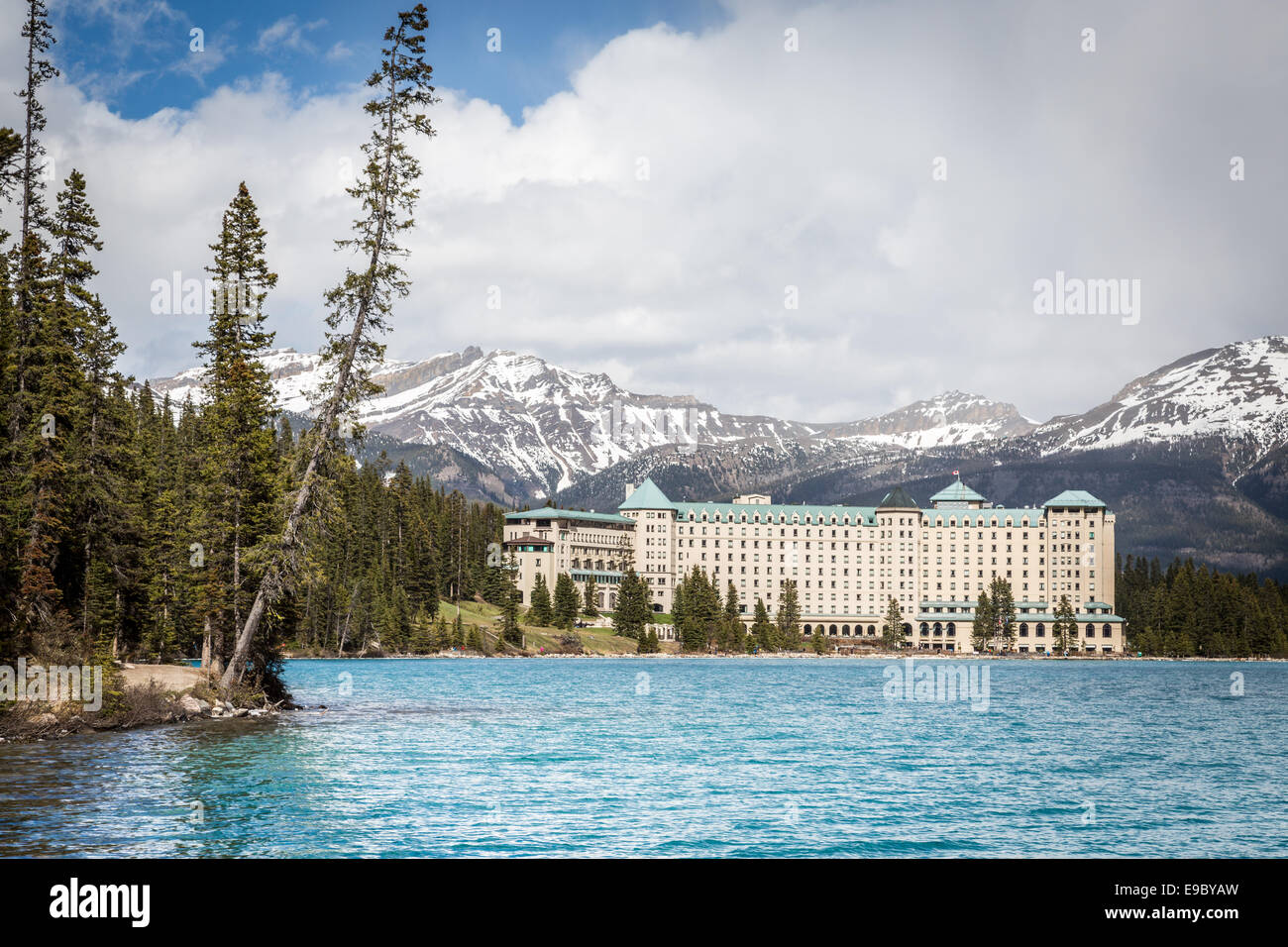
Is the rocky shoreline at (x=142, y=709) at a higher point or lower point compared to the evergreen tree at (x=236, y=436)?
lower

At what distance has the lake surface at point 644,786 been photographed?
2855cm

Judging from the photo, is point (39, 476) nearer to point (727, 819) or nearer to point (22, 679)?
point (22, 679)

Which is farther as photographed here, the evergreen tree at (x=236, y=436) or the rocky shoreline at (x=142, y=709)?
the evergreen tree at (x=236, y=436)

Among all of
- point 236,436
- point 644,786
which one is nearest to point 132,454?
point 236,436

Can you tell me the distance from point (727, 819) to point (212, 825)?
14.5 meters

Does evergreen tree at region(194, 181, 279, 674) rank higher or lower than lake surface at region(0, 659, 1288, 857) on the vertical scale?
higher

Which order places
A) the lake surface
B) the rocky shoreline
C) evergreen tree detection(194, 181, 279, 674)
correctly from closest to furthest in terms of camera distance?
1. the lake surface
2. the rocky shoreline
3. evergreen tree detection(194, 181, 279, 674)

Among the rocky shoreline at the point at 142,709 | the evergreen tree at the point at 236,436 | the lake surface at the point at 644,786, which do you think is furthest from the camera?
the evergreen tree at the point at 236,436

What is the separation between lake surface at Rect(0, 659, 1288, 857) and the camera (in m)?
28.5

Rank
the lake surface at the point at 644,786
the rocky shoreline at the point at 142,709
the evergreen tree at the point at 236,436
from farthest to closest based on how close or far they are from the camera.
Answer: the evergreen tree at the point at 236,436 → the rocky shoreline at the point at 142,709 → the lake surface at the point at 644,786

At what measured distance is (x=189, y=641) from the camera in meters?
104

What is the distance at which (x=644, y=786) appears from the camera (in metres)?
39.6
